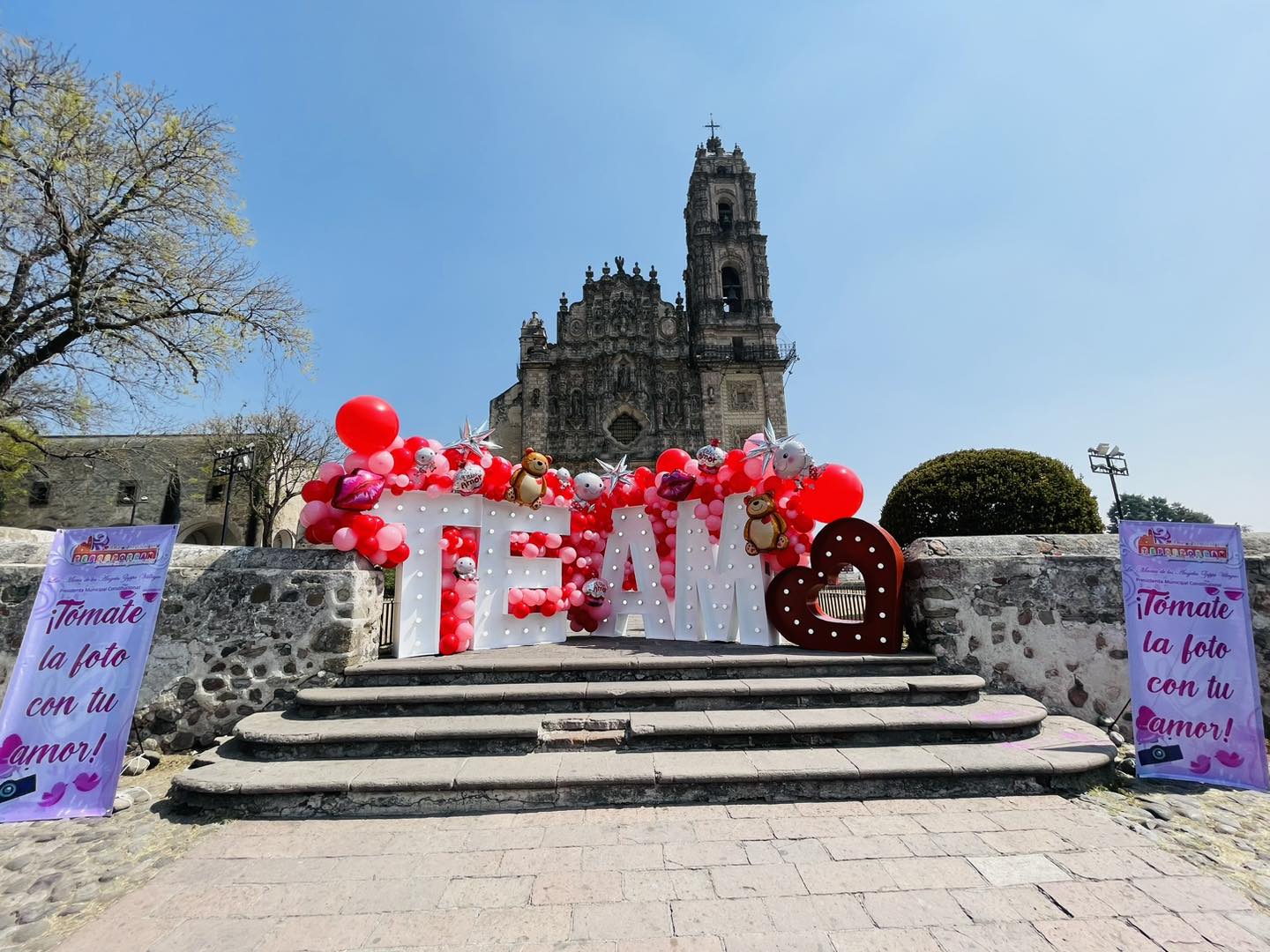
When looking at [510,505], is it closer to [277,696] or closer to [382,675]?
[382,675]

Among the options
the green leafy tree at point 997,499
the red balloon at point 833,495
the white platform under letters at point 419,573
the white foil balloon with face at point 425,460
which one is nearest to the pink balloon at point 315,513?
the white platform under letters at point 419,573

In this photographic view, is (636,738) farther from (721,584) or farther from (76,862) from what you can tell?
(76,862)

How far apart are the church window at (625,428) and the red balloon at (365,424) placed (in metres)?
25.7

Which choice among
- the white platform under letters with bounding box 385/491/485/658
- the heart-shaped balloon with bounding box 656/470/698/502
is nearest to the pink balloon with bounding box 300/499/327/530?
the white platform under letters with bounding box 385/491/485/658

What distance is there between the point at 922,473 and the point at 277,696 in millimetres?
9132

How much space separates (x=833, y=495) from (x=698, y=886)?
14.1 feet

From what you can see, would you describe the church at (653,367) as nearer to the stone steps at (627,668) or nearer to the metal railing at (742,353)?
the metal railing at (742,353)

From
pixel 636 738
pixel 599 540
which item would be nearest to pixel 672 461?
pixel 599 540

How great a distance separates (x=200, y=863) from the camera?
273 centimetres

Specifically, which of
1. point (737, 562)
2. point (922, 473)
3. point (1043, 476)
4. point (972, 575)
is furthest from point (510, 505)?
point (1043, 476)

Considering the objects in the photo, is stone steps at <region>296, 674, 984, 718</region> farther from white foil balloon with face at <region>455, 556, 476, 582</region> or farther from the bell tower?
the bell tower

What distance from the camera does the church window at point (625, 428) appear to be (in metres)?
30.9

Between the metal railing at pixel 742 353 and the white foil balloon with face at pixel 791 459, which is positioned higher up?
the metal railing at pixel 742 353

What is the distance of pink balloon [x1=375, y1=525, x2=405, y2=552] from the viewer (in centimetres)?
502
